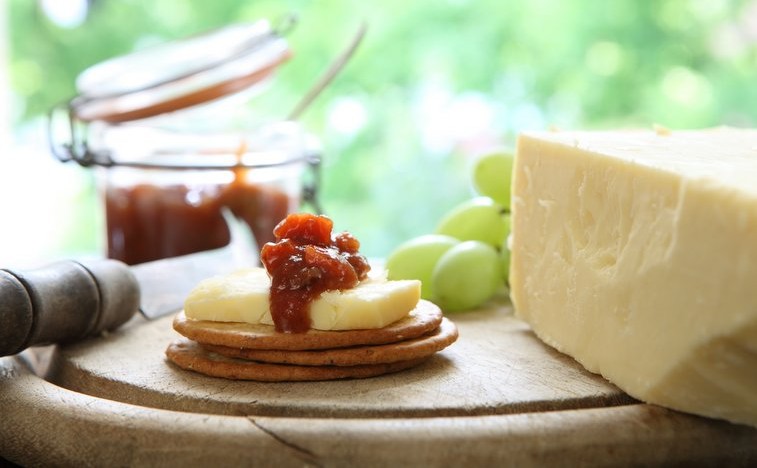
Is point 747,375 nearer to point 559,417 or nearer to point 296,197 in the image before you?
point 559,417

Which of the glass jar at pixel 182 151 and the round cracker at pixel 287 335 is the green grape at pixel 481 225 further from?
the round cracker at pixel 287 335

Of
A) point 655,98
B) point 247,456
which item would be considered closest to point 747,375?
point 247,456

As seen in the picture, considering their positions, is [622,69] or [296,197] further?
[622,69]

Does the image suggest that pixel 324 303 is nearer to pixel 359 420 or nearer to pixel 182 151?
pixel 359 420

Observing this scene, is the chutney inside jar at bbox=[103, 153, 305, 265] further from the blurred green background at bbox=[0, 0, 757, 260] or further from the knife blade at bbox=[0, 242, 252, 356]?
the blurred green background at bbox=[0, 0, 757, 260]

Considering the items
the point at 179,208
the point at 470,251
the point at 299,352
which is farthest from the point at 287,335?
the point at 179,208

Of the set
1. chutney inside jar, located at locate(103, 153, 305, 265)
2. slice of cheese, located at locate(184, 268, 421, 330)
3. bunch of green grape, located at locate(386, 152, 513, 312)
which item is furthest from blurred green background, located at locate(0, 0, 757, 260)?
slice of cheese, located at locate(184, 268, 421, 330)
